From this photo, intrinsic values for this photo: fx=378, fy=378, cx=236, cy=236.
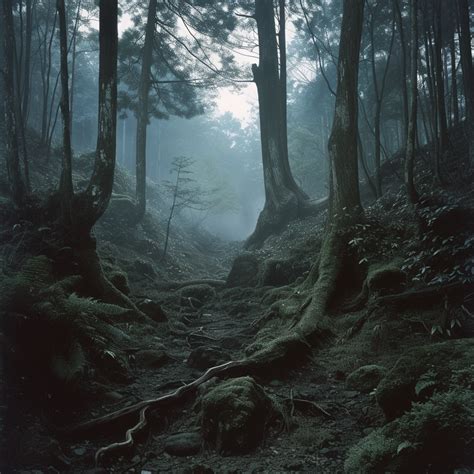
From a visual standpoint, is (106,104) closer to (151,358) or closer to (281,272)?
(151,358)

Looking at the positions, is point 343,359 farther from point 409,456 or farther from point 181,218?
point 181,218

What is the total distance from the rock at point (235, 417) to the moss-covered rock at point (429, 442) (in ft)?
3.04

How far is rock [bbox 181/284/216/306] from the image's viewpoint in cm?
1071

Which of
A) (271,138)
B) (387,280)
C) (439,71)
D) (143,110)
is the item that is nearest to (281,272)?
(387,280)

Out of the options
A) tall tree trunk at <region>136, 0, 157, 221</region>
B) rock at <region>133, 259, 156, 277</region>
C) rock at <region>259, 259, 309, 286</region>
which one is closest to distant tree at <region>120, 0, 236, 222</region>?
tall tree trunk at <region>136, 0, 157, 221</region>

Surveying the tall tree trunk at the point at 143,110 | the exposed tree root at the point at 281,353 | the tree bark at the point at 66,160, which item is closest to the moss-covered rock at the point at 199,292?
the tree bark at the point at 66,160

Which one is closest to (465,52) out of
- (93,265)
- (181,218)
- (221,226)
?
(93,265)

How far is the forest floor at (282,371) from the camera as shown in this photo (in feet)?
10.1

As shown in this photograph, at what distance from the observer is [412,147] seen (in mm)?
6832

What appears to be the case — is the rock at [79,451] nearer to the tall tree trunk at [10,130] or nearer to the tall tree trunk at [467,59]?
the tall tree trunk at [10,130]

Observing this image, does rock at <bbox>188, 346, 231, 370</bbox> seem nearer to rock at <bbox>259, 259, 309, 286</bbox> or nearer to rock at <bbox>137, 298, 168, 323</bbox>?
rock at <bbox>137, 298, 168, 323</bbox>

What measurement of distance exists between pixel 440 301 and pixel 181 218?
98.9 feet

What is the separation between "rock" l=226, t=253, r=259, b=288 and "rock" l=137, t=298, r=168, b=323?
380cm

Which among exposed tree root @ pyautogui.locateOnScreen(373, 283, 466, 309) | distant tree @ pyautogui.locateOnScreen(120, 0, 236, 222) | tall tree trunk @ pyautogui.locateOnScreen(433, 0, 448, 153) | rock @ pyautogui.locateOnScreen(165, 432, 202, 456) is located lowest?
rock @ pyautogui.locateOnScreen(165, 432, 202, 456)
